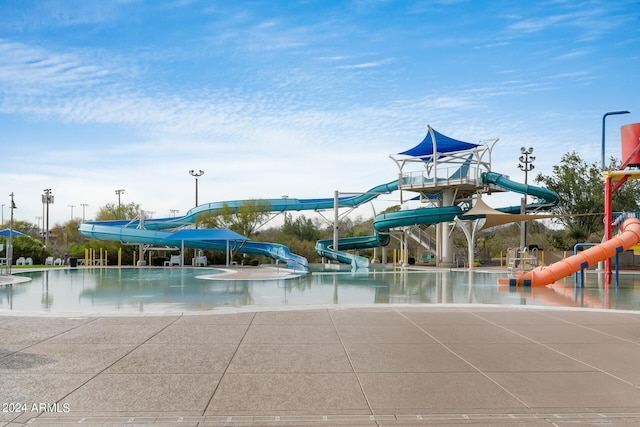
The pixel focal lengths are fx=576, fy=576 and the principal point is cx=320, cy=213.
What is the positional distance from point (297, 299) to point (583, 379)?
875 centimetres

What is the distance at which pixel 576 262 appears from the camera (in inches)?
734

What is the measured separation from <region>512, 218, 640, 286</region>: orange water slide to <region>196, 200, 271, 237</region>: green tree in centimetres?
2627

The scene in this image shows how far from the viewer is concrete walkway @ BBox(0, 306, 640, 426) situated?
15.7ft

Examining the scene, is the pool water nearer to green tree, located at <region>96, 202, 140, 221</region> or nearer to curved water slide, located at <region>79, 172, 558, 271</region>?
Result: curved water slide, located at <region>79, 172, 558, 271</region>

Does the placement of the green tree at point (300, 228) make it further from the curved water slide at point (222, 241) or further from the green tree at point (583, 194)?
the green tree at point (583, 194)

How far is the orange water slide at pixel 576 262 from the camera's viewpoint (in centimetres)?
1864

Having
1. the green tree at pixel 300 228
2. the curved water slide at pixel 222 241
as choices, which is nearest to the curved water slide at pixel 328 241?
the curved water slide at pixel 222 241

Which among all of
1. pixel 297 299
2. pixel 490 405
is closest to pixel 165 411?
pixel 490 405

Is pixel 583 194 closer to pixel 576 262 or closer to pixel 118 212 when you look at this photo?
pixel 576 262

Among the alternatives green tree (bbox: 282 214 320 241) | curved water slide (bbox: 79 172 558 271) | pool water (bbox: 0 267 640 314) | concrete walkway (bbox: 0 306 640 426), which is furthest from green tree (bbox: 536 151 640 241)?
concrete walkway (bbox: 0 306 640 426)

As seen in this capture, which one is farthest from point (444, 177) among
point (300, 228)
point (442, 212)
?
point (300, 228)

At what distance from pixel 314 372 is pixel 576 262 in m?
15.0

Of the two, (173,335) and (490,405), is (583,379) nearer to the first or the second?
(490,405)

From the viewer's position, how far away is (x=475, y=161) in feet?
112
